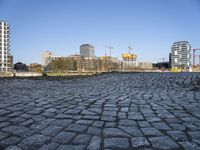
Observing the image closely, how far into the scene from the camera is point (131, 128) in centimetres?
348

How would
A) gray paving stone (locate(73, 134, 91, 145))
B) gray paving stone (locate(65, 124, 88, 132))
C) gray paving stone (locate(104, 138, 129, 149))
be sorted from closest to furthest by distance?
gray paving stone (locate(104, 138, 129, 149)) < gray paving stone (locate(73, 134, 91, 145)) < gray paving stone (locate(65, 124, 88, 132))

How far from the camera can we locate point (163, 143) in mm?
2826

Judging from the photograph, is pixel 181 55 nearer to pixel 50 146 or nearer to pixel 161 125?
pixel 161 125

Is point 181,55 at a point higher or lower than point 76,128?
higher

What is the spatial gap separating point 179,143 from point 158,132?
478 mm

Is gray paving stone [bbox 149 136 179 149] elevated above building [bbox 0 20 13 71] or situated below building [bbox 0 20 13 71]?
below

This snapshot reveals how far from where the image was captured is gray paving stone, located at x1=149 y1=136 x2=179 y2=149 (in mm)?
2723

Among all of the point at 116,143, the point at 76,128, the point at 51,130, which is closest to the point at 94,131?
the point at 76,128

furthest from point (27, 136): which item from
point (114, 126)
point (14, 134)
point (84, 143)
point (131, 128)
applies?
point (131, 128)

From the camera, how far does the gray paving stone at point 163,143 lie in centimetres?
272

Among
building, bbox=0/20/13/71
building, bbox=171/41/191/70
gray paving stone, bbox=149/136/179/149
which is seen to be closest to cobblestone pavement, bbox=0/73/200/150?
gray paving stone, bbox=149/136/179/149

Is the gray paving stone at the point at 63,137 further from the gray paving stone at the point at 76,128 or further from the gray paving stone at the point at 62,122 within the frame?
the gray paving stone at the point at 62,122

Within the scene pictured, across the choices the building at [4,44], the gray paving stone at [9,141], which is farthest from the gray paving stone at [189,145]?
the building at [4,44]

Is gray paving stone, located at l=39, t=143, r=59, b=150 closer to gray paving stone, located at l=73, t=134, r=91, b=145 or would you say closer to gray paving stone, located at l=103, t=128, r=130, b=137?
gray paving stone, located at l=73, t=134, r=91, b=145
